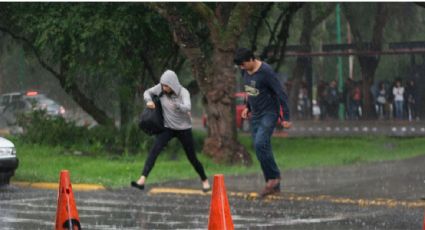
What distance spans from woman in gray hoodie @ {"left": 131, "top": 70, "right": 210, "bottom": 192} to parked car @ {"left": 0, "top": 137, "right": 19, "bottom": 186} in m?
3.27

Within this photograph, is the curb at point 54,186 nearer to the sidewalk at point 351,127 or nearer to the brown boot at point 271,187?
the brown boot at point 271,187

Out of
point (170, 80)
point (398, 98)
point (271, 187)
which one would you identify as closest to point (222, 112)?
point (170, 80)

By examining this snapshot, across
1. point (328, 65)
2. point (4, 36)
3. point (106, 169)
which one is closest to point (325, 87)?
point (328, 65)

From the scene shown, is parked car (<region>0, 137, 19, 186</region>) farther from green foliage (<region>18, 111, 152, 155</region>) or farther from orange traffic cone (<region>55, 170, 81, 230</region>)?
orange traffic cone (<region>55, 170, 81, 230</region>)

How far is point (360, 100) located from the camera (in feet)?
134

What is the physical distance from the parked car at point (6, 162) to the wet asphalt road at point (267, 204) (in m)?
0.21

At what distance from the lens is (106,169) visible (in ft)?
60.8

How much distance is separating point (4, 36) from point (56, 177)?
45.9 ft

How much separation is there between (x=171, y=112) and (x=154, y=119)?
0.25m

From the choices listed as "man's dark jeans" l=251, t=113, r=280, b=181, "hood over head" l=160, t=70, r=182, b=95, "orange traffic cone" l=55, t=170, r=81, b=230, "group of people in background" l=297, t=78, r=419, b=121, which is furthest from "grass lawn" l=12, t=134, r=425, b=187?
"group of people in background" l=297, t=78, r=419, b=121

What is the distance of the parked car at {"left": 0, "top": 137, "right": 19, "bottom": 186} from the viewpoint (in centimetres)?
1655

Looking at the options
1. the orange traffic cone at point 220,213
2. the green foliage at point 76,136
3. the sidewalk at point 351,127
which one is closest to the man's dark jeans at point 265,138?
the orange traffic cone at point 220,213

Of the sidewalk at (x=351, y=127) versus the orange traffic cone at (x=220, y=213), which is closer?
the orange traffic cone at (x=220, y=213)

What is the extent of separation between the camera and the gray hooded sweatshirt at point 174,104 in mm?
13836
